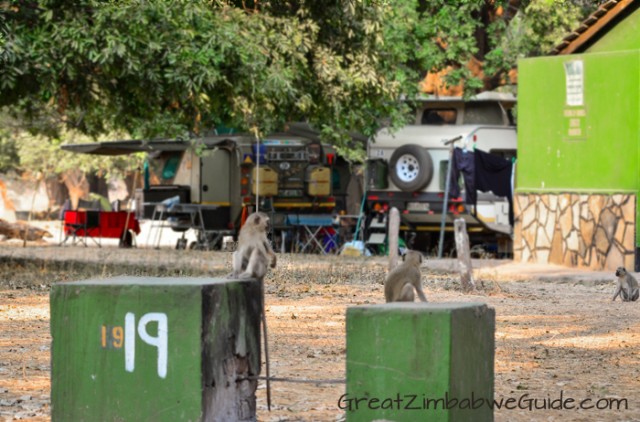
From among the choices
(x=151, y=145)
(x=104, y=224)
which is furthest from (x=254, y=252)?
(x=104, y=224)

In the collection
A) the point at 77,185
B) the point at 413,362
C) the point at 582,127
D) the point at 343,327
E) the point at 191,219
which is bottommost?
the point at 343,327

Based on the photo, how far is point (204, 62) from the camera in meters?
17.4

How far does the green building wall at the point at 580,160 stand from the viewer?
20.2 metres

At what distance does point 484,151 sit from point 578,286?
800 centimetres

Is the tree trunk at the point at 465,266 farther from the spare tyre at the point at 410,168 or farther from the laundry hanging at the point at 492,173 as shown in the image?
the spare tyre at the point at 410,168

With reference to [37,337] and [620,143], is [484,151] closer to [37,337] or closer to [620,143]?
[620,143]

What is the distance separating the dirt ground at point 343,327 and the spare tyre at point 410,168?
3433 mm

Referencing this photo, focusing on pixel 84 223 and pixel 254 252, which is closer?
pixel 254 252

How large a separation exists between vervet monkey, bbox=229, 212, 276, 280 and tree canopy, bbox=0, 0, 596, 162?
5315 mm

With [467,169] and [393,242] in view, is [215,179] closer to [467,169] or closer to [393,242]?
[467,169]

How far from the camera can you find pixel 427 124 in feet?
90.0

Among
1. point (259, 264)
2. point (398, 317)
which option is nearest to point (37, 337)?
point (259, 264)

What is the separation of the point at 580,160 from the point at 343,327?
977 cm

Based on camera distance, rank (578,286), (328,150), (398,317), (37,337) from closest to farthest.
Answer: (398,317) < (37,337) < (578,286) < (328,150)
